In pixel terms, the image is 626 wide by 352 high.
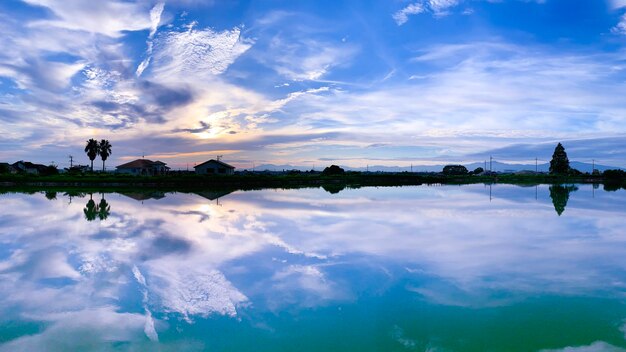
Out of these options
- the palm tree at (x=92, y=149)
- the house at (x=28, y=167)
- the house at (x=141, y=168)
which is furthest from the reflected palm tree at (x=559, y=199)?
the house at (x=28, y=167)

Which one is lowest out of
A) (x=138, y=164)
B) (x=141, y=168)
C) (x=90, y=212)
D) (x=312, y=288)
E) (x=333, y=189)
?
(x=312, y=288)

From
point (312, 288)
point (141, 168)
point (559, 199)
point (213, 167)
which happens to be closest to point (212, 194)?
point (559, 199)

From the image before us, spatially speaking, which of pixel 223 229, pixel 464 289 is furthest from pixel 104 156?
pixel 464 289

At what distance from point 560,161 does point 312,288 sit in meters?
85.3

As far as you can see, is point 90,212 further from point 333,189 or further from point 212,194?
point 333,189

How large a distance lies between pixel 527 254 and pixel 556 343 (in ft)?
19.6

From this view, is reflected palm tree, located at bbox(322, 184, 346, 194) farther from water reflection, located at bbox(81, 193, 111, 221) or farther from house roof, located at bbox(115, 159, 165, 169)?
house roof, located at bbox(115, 159, 165, 169)

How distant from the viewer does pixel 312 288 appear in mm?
8102

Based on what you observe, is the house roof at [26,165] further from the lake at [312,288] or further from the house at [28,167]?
the lake at [312,288]

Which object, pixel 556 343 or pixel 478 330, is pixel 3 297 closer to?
pixel 478 330

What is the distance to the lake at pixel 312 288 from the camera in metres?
5.88

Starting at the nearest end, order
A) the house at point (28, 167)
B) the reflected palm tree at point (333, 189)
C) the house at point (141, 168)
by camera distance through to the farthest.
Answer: the reflected palm tree at point (333, 189) → the house at point (141, 168) → the house at point (28, 167)

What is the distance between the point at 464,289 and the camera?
26.3 ft

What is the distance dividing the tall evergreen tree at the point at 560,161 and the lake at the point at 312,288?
7302cm
